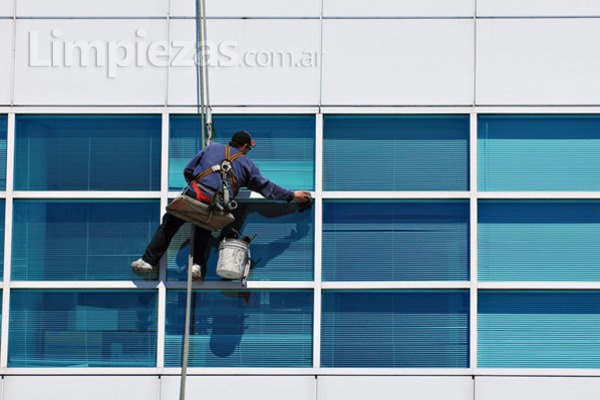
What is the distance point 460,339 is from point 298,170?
7.19 ft

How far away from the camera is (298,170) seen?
1100 centimetres

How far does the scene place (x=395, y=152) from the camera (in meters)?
11.0

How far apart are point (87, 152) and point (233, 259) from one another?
1835mm

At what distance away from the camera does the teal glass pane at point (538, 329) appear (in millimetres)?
10672

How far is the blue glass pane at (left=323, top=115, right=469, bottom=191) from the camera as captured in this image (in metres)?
10.9
